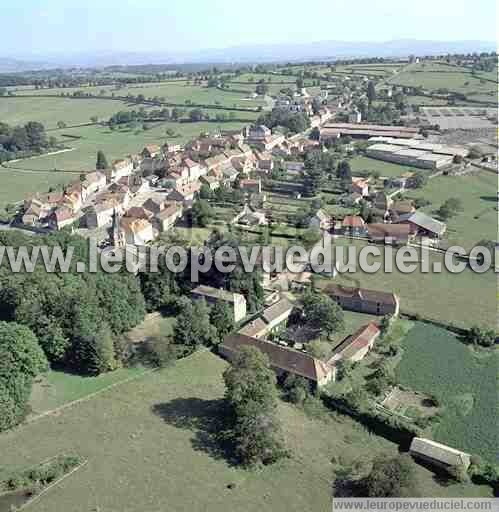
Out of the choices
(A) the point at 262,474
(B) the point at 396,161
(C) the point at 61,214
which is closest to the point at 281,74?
(B) the point at 396,161

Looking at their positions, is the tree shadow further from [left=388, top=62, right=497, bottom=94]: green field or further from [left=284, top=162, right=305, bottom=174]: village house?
[left=388, top=62, right=497, bottom=94]: green field

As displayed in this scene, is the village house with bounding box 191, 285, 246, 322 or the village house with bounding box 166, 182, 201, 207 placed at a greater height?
the village house with bounding box 166, 182, 201, 207

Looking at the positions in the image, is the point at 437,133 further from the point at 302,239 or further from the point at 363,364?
the point at 363,364

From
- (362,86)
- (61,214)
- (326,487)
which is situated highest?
(362,86)

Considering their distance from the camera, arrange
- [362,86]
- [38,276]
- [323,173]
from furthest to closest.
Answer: [362,86], [323,173], [38,276]

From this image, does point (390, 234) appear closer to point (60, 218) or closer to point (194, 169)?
point (194, 169)

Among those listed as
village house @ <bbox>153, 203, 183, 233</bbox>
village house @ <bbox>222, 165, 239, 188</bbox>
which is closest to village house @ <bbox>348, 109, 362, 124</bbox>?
village house @ <bbox>222, 165, 239, 188</bbox>
